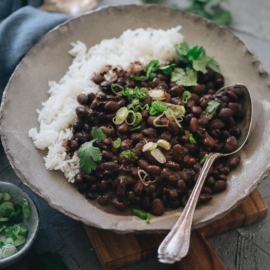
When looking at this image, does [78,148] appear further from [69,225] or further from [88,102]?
[69,225]

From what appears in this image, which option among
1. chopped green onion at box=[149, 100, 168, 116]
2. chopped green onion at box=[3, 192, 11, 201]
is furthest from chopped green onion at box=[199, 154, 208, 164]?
chopped green onion at box=[3, 192, 11, 201]

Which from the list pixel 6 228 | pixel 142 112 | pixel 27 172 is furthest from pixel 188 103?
pixel 6 228

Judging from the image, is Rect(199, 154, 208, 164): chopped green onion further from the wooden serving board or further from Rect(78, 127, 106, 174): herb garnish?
Rect(78, 127, 106, 174): herb garnish

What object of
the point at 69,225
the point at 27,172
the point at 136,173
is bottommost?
the point at 69,225

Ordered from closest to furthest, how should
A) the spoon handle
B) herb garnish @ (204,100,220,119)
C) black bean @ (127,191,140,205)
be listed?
the spoon handle < black bean @ (127,191,140,205) < herb garnish @ (204,100,220,119)

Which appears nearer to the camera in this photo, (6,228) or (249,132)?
(6,228)

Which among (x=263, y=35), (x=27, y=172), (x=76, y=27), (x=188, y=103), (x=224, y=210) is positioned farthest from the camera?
(x=263, y=35)

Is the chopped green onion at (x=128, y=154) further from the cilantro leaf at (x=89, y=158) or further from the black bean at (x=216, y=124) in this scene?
the black bean at (x=216, y=124)

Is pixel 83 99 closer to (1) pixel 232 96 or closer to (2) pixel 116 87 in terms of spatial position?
(2) pixel 116 87
